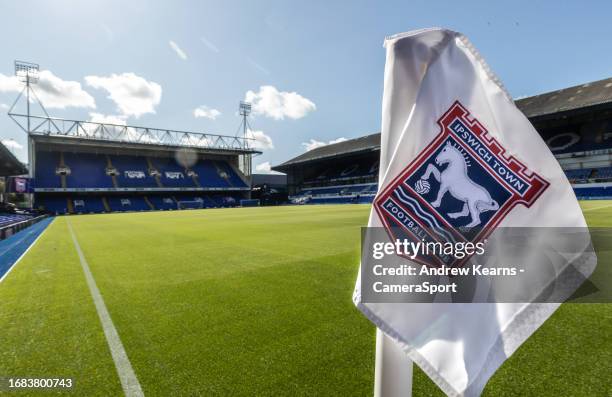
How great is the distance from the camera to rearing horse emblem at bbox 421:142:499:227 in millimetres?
1141

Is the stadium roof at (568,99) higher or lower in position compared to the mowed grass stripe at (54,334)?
higher

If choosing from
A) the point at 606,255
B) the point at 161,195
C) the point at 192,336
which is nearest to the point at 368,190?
the point at 161,195

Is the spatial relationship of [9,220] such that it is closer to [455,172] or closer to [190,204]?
[455,172]

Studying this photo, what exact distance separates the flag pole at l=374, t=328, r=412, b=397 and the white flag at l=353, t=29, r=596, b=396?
103mm

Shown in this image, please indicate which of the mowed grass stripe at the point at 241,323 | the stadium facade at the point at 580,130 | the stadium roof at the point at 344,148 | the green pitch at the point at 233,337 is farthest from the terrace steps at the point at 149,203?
the green pitch at the point at 233,337

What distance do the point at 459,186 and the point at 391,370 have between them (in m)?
0.74

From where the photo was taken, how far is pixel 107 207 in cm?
4306

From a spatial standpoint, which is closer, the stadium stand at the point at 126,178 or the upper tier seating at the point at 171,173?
the stadium stand at the point at 126,178

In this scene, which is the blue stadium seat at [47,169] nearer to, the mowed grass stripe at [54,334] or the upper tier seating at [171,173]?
the upper tier seating at [171,173]

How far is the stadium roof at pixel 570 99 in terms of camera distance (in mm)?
29141

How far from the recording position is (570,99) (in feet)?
105

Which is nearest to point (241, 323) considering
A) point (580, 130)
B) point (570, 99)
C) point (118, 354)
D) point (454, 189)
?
point (118, 354)

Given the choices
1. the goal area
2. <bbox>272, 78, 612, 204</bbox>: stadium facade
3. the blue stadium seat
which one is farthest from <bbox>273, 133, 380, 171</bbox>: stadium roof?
the blue stadium seat

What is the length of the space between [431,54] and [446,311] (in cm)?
92
